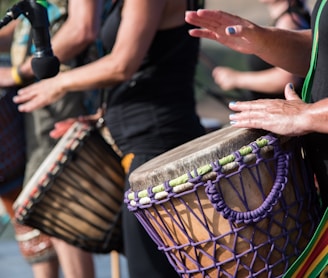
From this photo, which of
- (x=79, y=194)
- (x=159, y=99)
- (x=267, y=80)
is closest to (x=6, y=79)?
(x=79, y=194)

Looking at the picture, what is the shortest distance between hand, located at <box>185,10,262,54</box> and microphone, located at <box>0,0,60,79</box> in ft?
A: 1.34

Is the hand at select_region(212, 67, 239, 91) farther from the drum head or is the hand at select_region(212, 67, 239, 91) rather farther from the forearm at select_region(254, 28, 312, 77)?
the drum head

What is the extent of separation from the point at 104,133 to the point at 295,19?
1.06 meters

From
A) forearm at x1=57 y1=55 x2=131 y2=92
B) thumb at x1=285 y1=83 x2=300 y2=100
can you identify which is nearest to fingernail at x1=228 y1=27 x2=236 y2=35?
thumb at x1=285 y1=83 x2=300 y2=100

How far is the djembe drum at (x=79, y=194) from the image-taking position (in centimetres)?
305

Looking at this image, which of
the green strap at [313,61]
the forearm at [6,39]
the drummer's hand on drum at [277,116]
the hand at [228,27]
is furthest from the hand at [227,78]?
the drummer's hand on drum at [277,116]

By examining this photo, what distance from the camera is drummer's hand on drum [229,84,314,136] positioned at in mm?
1860

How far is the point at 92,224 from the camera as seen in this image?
3.18 m

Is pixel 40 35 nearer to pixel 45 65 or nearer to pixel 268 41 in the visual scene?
pixel 45 65

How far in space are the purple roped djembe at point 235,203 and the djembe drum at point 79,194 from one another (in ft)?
3.36

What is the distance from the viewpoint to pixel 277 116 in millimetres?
1884

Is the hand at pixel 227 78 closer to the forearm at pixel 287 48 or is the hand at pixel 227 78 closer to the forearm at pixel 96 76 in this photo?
the forearm at pixel 96 76

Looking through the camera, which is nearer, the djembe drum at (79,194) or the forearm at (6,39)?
the djembe drum at (79,194)

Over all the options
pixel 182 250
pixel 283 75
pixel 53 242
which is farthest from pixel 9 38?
pixel 182 250
